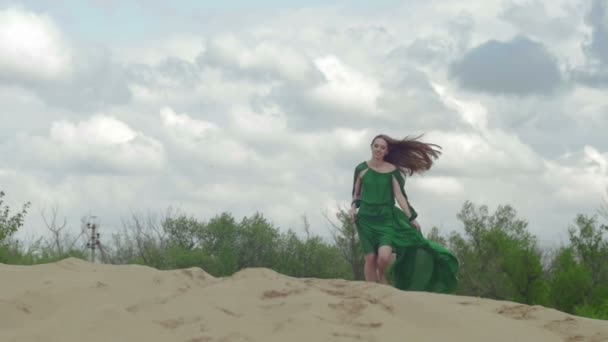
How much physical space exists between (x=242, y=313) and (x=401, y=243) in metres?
3.90

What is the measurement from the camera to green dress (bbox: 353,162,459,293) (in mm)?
9125

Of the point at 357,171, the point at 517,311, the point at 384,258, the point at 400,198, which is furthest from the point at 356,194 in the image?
the point at 517,311

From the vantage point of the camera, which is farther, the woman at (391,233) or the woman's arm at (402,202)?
the woman's arm at (402,202)

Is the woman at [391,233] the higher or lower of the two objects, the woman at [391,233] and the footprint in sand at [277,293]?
the higher

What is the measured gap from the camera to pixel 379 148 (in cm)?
945

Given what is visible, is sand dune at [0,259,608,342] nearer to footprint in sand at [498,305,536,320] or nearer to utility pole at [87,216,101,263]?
footprint in sand at [498,305,536,320]

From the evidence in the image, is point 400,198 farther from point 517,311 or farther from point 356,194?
point 517,311

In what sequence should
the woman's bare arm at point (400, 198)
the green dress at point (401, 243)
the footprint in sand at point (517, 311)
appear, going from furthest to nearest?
1. the woman's bare arm at point (400, 198)
2. the green dress at point (401, 243)
3. the footprint in sand at point (517, 311)

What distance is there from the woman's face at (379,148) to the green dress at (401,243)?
0.64 feet

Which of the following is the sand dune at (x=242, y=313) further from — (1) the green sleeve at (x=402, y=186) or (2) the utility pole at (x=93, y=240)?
(2) the utility pole at (x=93, y=240)

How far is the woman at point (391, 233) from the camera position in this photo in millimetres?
9125

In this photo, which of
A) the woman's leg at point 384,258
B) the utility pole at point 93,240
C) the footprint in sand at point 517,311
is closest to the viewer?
the footprint in sand at point 517,311

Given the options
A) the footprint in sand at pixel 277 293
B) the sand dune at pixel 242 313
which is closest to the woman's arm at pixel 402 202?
the sand dune at pixel 242 313

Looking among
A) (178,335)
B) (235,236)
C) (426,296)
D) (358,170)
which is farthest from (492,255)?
(235,236)
